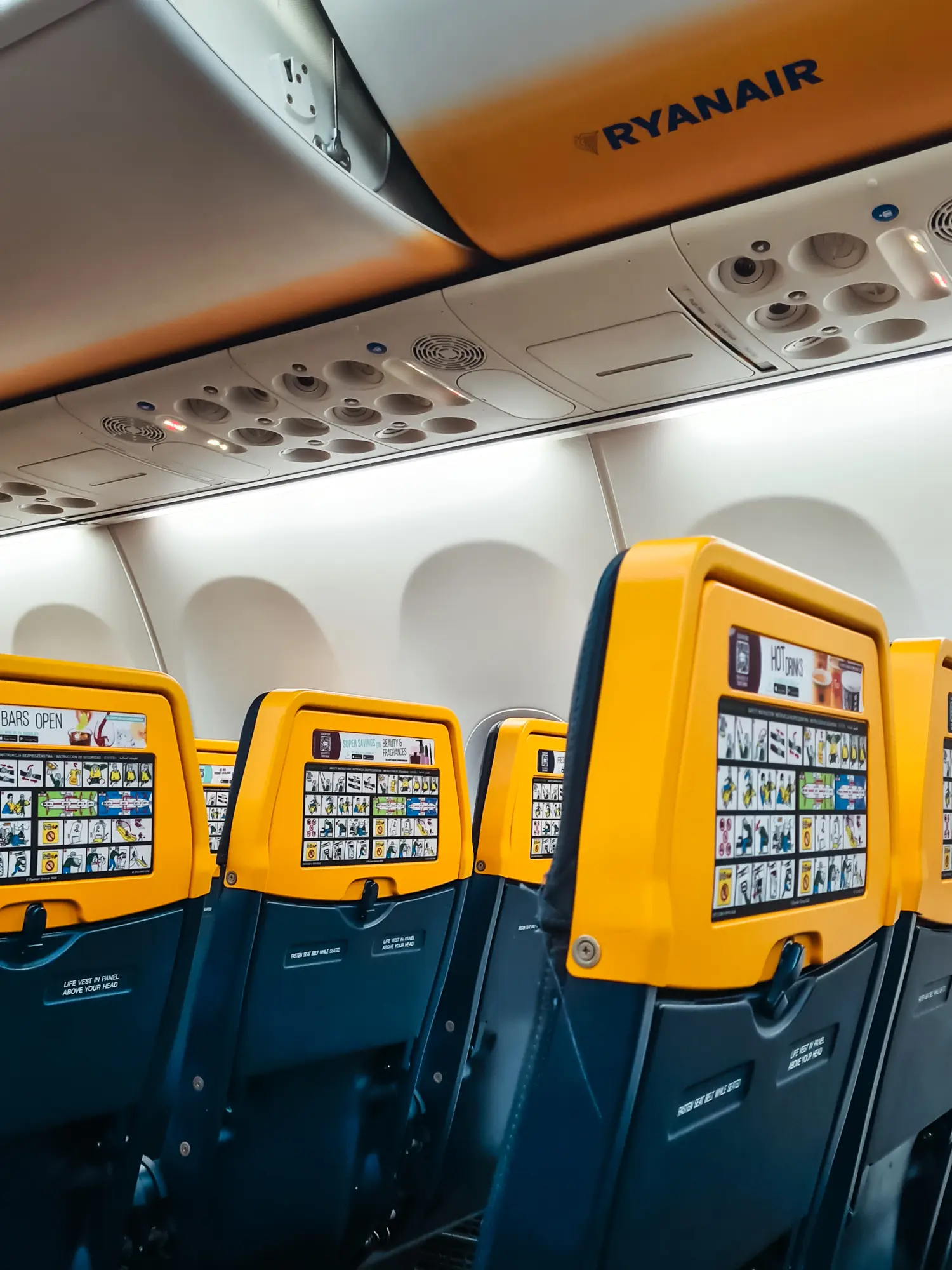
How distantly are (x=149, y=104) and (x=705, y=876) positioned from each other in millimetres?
2682

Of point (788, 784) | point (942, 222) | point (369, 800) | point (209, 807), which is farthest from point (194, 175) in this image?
point (788, 784)

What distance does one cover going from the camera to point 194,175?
123 inches

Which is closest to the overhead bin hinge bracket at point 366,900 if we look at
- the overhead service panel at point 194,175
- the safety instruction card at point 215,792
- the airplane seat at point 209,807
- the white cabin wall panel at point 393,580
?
the airplane seat at point 209,807

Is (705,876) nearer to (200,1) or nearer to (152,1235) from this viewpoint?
(152,1235)

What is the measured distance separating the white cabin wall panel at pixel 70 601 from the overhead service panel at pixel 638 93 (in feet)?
17.5

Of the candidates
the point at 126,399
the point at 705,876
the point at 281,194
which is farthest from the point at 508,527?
the point at 705,876

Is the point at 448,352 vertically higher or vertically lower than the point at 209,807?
higher

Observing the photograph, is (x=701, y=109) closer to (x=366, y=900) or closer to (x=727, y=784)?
(x=366, y=900)

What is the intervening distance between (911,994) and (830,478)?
3.57m

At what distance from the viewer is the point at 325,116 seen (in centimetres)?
309

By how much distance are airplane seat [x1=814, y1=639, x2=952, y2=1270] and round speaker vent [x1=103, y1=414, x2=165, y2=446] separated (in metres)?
4.35

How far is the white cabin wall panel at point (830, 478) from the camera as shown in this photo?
450 cm

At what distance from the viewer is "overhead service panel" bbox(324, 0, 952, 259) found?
2539 mm

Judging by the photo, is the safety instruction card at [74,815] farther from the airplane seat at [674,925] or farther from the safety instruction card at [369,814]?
the airplane seat at [674,925]
